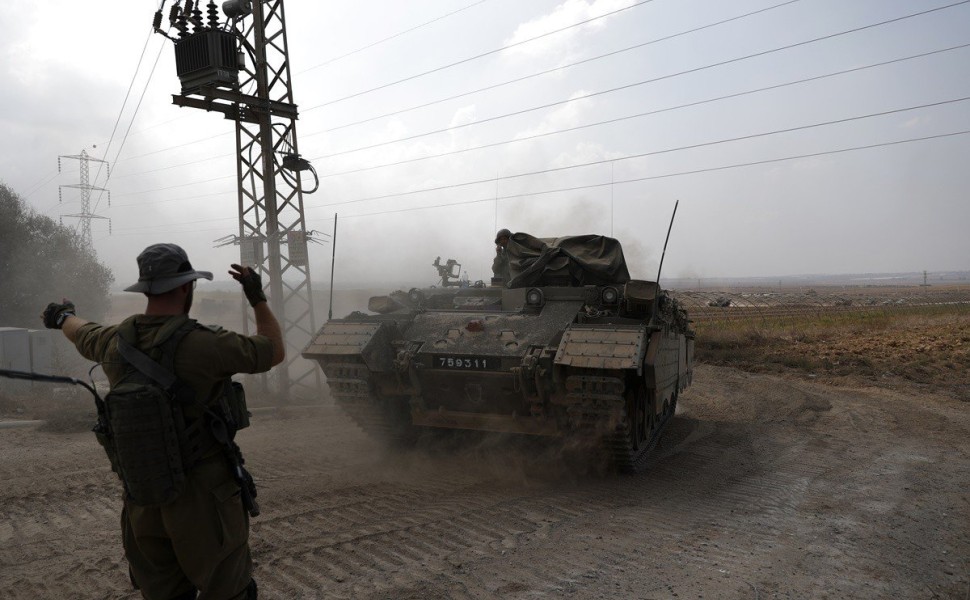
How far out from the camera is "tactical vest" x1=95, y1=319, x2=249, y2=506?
2.83m

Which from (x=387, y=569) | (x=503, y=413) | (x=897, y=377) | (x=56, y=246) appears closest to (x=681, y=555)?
(x=387, y=569)

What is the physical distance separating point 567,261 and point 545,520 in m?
3.94

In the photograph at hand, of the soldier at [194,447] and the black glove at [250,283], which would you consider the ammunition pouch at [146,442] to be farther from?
the black glove at [250,283]

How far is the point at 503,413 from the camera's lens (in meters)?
7.81

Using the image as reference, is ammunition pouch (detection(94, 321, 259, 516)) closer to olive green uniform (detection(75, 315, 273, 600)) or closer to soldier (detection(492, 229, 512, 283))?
olive green uniform (detection(75, 315, 273, 600))

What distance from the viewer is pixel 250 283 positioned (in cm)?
314

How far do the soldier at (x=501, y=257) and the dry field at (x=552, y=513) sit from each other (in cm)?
260

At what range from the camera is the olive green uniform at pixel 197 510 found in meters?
2.92

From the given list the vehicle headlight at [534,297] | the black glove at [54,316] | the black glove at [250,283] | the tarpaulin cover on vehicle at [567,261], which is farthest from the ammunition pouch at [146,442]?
the tarpaulin cover on vehicle at [567,261]

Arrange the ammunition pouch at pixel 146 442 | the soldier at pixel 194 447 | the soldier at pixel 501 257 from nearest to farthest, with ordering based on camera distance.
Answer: the ammunition pouch at pixel 146 442
the soldier at pixel 194 447
the soldier at pixel 501 257

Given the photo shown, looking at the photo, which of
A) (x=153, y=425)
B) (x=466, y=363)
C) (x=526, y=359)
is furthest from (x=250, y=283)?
(x=466, y=363)

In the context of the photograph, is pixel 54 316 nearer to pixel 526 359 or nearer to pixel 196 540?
pixel 196 540

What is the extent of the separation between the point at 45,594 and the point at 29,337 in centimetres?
1084

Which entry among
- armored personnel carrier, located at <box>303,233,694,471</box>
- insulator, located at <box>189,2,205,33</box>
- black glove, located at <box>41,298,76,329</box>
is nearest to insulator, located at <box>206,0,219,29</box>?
insulator, located at <box>189,2,205,33</box>
